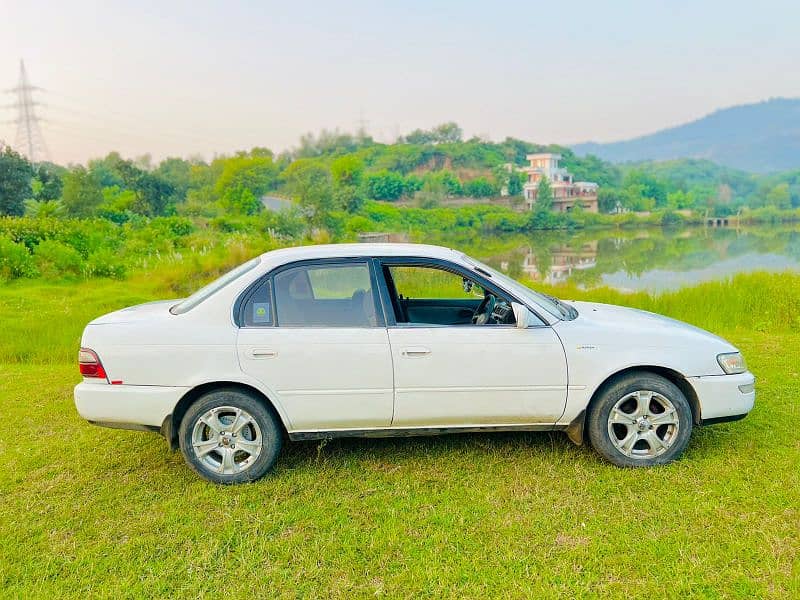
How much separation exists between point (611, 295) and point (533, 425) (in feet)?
29.7

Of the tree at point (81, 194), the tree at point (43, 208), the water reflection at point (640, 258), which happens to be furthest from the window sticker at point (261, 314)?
the tree at point (81, 194)

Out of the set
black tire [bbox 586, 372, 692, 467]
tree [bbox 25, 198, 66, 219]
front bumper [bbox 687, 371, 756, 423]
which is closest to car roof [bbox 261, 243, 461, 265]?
black tire [bbox 586, 372, 692, 467]

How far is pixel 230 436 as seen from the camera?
401cm

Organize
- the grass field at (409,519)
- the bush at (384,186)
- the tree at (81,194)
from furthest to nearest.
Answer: the bush at (384,186), the tree at (81,194), the grass field at (409,519)

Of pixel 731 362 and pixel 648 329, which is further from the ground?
pixel 648 329

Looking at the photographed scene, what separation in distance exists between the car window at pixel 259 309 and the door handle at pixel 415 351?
2.97ft

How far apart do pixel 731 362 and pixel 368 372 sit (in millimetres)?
2477

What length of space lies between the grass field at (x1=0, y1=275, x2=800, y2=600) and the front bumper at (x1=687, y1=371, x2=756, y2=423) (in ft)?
1.11

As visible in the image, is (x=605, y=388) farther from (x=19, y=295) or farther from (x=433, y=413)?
(x=19, y=295)

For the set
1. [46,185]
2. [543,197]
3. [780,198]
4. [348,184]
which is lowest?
[780,198]

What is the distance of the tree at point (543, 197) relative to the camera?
70794 millimetres

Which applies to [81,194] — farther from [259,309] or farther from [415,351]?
[415,351]

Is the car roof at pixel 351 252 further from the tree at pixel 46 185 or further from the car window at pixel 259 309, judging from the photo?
the tree at pixel 46 185

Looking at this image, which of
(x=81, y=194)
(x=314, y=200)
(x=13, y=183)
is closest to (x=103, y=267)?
(x=13, y=183)
